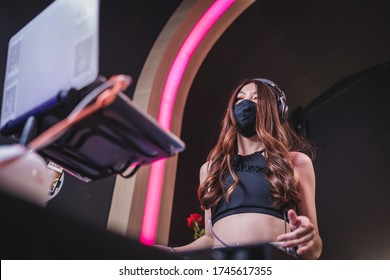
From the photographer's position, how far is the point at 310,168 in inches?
68.0

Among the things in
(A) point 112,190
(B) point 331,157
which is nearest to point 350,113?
(B) point 331,157

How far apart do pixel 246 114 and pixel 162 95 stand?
1007mm

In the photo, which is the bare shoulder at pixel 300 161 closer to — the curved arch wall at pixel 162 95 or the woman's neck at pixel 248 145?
the woman's neck at pixel 248 145

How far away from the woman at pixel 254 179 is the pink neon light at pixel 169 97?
523mm

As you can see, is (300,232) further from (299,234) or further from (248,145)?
(248,145)

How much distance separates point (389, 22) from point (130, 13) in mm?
2102

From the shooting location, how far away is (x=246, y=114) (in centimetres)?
174

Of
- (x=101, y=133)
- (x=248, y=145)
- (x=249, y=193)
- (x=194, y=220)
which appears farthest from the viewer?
(x=194, y=220)

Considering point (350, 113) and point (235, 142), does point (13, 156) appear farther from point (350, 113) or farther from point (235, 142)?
point (350, 113)

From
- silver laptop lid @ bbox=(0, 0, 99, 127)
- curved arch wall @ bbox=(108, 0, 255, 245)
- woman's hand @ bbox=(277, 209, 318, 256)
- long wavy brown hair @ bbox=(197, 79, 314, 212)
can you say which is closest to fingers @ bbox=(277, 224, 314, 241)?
woman's hand @ bbox=(277, 209, 318, 256)

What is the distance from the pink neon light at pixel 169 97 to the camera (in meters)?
2.31

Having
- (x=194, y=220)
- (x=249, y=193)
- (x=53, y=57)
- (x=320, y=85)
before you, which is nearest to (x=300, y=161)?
(x=249, y=193)

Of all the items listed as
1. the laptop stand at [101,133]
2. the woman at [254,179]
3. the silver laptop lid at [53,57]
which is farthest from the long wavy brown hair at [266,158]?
the silver laptop lid at [53,57]

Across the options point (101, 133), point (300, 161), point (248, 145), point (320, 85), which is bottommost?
point (101, 133)
